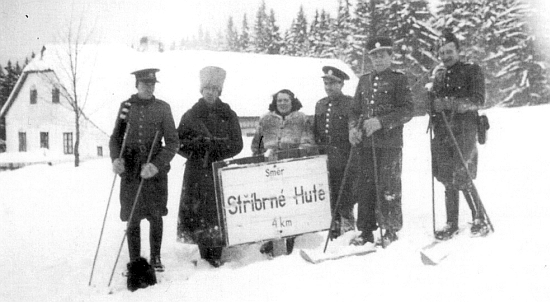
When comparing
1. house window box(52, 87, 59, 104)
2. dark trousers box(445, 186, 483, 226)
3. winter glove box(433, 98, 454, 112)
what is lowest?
dark trousers box(445, 186, 483, 226)

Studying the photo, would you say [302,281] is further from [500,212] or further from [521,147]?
[521,147]

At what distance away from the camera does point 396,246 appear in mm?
3232

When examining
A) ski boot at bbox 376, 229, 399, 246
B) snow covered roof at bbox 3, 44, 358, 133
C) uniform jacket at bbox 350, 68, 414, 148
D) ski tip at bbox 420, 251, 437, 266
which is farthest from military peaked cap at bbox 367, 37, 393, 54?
ski tip at bbox 420, 251, 437, 266

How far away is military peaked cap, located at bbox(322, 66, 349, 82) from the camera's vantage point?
3.94 meters

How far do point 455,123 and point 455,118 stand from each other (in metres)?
0.04

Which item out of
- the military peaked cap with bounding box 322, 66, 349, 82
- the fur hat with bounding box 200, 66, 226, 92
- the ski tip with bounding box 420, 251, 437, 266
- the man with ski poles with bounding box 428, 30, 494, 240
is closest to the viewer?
the ski tip with bounding box 420, 251, 437, 266

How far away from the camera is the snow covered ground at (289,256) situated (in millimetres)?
2586

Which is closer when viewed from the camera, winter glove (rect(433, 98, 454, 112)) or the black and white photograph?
the black and white photograph

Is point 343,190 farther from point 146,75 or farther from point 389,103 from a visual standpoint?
point 146,75

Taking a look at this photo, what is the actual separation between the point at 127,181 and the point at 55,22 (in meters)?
1.17

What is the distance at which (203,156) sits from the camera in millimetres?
3621

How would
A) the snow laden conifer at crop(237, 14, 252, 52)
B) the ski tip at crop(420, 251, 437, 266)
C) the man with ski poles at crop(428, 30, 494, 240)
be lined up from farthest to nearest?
the snow laden conifer at crop(237, 14, 252, 52) < the man with ski poles at crop(428, 30, 494, 240) < the ski tip at crop(420, 251, 437, 266)

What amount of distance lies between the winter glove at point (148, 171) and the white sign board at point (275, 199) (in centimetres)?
45

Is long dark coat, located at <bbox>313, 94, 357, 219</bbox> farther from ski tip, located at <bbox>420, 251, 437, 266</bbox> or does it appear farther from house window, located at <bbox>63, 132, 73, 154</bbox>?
house window, located at <bbox>63, 132, 73, 154</bbox>
